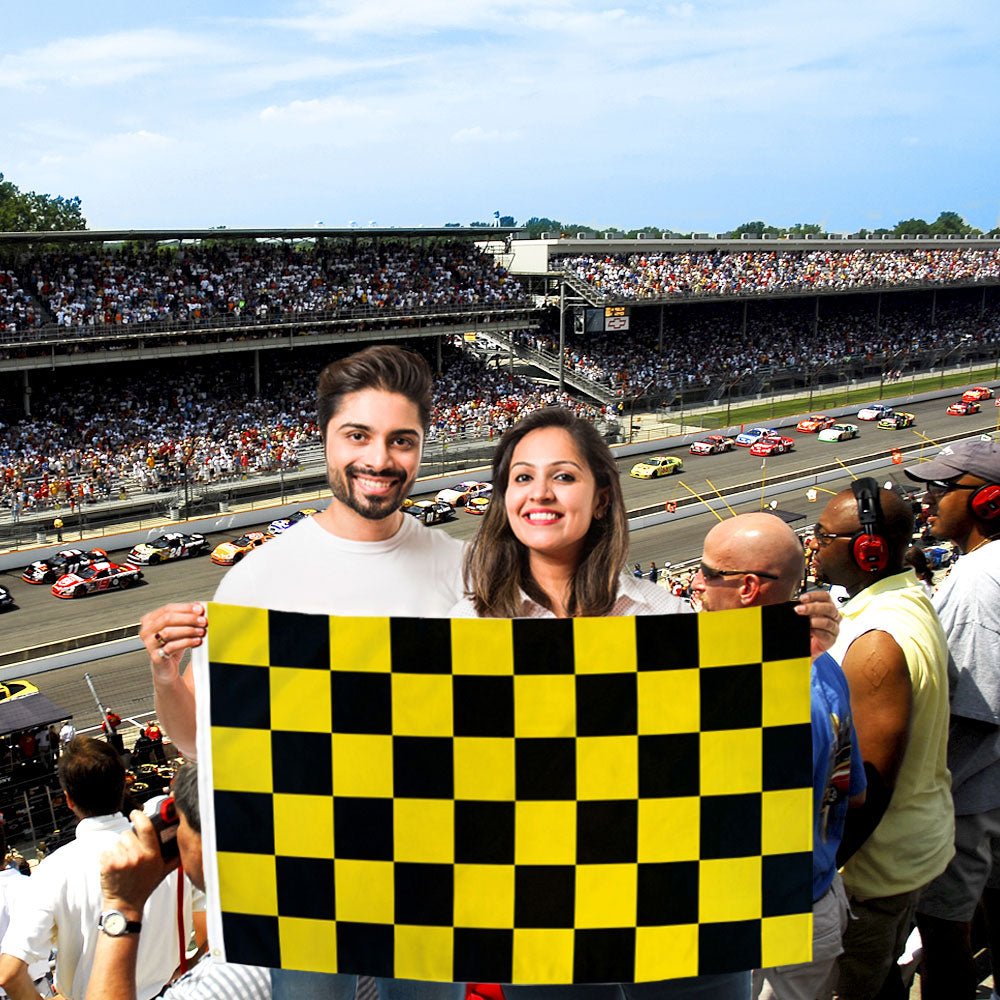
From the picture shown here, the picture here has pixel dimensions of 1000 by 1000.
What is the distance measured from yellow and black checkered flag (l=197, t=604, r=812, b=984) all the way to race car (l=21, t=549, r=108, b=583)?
24444 millimetres

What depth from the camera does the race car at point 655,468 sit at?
35.2m

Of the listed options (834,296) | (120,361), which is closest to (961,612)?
(120,361)

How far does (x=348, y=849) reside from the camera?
2826 mm

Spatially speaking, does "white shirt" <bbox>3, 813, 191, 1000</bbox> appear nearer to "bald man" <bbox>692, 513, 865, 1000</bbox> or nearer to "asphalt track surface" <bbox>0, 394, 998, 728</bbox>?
"bald man" <bbox>692, 513, 865, 1000</bbox>

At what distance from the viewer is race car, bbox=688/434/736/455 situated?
38719mm

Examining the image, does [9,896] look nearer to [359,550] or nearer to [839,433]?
[359,550]

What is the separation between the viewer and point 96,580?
25.1m

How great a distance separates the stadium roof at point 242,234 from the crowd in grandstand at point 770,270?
18.5 feet

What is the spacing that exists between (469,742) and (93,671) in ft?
61.5

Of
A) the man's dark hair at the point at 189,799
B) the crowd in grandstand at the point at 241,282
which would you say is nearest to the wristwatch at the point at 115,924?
the man's dark hair at the point at 189,799

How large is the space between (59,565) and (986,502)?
80.4 feet

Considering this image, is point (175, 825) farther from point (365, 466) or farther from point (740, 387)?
point (740, 387)

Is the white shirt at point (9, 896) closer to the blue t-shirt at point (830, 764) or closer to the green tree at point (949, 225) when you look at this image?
the blue t-shirt at point (830, 764)

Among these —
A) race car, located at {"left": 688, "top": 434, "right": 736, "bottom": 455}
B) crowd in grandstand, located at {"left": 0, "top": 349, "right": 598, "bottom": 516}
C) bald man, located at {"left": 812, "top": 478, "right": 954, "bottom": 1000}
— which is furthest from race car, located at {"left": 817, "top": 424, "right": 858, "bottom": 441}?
bald man, located at {"left": 812, "top": 478, "right": 954, "bottom": 1000}
